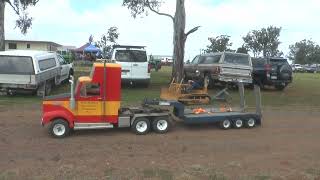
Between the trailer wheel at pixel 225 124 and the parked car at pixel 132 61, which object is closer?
the trailer wheel at pixel 225 124

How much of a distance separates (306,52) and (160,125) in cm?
11527

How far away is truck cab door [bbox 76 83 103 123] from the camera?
1344cm

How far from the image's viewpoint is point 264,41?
9262cm

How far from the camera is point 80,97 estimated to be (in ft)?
44.1

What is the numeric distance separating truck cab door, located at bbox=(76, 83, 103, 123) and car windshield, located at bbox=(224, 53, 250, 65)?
13.7m

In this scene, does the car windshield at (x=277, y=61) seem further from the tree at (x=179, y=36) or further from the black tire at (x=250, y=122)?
the black tire at (x=250, y=122)

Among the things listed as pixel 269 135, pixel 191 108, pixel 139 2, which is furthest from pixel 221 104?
pixel 139 2

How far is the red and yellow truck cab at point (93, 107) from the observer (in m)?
13.3

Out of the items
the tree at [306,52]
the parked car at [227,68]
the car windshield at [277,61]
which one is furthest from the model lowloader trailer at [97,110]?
the tree at [306,52]

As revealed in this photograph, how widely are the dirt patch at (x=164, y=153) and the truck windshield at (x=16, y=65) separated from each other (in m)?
5.71

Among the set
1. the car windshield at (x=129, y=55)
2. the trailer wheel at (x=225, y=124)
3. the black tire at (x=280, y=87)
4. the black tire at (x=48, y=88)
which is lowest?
the trailer wheel at (x=225, y=124)

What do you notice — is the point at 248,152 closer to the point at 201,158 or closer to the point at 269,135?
the point at 201,158

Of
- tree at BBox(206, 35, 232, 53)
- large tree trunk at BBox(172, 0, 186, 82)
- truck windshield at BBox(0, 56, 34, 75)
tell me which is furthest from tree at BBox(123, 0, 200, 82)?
tree at BBox(206, 35, 232, 53)

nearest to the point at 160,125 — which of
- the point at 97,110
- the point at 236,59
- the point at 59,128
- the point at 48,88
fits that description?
the point at 97,110
